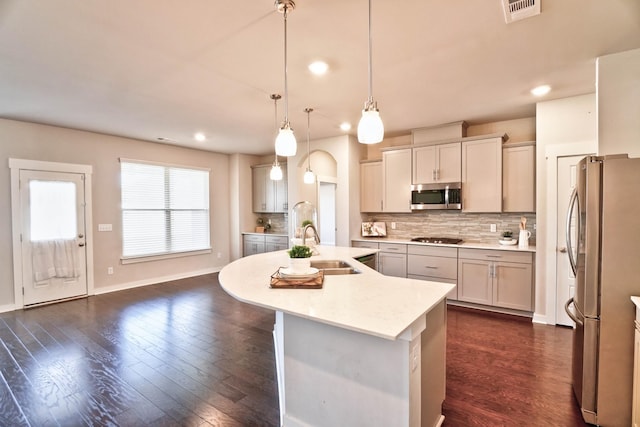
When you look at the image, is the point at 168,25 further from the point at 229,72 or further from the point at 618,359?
the point at 618,359

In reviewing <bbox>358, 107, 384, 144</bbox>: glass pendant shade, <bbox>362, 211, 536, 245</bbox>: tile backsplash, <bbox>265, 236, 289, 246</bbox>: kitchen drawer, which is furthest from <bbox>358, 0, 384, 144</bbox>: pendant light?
<bbox>265, 236, 289, 246</bbox>: kitchen drawer

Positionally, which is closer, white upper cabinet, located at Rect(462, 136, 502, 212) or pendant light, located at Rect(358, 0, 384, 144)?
pendant light, located at Rect(358, 0, 384, 144)

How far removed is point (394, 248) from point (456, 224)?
3.54 feet

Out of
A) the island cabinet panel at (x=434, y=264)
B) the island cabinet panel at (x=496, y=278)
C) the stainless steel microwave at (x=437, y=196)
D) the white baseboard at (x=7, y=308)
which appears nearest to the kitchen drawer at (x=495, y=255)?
the island cabinet panel at (x=496, y=278)

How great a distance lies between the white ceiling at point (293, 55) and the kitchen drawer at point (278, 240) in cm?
285

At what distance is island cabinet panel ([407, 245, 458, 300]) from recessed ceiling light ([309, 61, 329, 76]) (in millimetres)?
2961

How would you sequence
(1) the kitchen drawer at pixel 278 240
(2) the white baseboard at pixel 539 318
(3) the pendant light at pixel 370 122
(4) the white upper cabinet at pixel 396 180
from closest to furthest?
(3) the pendant light at pixel 370 122 < (2) the white baseboard at pixel 539 318 < (4) the white upper cabinet at pixel 396 180 < (1) the kitchen drawer at pixel 278 240

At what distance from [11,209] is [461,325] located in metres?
6.20

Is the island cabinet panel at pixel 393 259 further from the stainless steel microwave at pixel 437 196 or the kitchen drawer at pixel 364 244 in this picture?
the stainless steel microwave at pixel 437 196

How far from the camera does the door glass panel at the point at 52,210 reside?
14.8 ft

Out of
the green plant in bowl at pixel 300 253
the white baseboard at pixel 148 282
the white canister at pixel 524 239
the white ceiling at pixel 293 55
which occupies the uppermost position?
the white ceiling at pixel 293 55

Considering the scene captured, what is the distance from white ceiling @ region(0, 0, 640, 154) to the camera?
6.63 ft

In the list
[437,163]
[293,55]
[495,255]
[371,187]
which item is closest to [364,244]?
[371,187]

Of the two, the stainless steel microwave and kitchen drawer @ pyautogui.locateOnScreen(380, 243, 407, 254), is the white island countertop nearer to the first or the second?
kitchen drawer @ pyautogui.locateOnScreen(380, 243, 407, 254)
